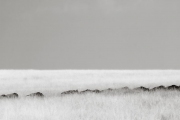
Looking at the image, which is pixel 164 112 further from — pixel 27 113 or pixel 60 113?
pixel 27 113

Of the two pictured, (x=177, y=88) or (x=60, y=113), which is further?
(x=177, y=88)

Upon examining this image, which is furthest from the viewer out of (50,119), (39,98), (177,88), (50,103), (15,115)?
(177,88)

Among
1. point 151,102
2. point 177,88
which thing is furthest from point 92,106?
point 177,88

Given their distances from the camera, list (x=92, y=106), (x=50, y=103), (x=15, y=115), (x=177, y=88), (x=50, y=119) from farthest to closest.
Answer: (x=177, y=88), (x=50, y=103), (x=92, y=106), (x=15, y=115), (x=50, y=119)

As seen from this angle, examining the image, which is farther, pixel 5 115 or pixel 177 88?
pixel 177 88

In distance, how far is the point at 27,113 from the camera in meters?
11.2

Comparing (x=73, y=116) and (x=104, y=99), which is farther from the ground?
(x=104, y=99)

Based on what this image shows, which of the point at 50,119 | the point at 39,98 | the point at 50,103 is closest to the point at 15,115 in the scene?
the point at 50,119

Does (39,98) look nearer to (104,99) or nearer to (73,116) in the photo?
(104,99)

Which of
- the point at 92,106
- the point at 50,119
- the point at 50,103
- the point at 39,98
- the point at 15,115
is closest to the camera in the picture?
the point at 50,119

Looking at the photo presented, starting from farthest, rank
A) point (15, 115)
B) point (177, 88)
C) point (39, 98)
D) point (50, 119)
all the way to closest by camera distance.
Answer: point (177, 88), point (39, 98), point (15, 115), point (50, 119)

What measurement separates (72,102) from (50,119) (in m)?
3.05

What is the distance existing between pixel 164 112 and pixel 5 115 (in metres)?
5.09

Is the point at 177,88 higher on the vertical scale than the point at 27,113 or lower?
higher
